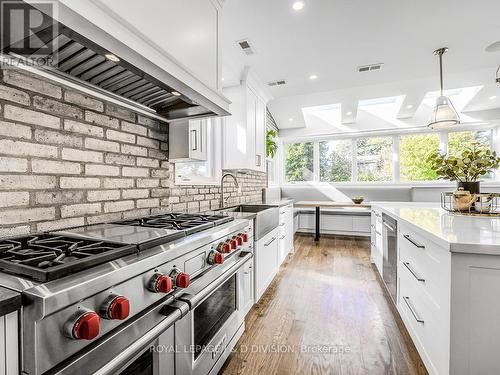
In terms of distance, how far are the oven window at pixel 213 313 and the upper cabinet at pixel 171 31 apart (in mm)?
1093

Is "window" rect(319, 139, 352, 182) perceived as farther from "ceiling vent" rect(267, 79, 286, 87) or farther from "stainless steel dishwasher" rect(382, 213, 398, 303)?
"stainless steel dishwasher" rect(382, 213, 398, 303)

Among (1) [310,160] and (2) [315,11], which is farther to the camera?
(1) [310,160]

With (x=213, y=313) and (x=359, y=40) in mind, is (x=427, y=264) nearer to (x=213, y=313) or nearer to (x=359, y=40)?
(x=213, y=313)

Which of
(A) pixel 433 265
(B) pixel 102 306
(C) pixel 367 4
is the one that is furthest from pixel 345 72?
(B) pixel 102 306

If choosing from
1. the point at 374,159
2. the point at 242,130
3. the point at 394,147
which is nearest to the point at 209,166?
the point at 242,130

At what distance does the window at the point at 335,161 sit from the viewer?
19.6 ft

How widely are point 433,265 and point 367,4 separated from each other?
2.06 metres

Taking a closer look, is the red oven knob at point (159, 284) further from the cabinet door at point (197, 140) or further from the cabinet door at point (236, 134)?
the cabinet door at point (236, 134)

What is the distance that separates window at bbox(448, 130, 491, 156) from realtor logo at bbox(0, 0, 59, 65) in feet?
20.9

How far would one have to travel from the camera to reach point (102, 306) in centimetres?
69

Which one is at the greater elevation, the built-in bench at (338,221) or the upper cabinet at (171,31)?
the upper cabinet at (171,31)

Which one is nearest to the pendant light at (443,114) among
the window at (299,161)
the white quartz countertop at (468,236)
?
the white quartz countertop at (468,236)

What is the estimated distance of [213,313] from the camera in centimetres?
138

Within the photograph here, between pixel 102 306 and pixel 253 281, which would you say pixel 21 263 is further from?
pixel 253 281
